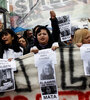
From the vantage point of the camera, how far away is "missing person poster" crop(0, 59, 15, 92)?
286 centimetres

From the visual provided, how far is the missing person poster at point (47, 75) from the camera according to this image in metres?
2.81

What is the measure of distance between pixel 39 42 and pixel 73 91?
0.64 metres

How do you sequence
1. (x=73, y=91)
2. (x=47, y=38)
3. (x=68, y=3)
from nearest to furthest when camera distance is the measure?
(x=73, y=91), (x=47, y=38), (x=68, y=3)

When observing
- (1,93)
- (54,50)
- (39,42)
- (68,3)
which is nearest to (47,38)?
(39,42)

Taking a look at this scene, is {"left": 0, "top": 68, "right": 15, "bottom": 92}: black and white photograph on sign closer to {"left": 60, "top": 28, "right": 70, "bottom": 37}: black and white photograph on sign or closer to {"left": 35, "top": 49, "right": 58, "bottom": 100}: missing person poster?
{"left": 35, "top": 49, "right": 58, "bottom": 100}: missing person poster

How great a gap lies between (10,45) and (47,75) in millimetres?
745

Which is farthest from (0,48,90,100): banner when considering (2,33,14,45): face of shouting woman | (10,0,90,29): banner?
(10,0,90,29): banner

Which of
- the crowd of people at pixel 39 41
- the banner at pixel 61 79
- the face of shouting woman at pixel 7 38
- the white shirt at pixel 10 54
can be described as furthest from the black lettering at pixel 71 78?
the face of shouting woman at pixel 7 38

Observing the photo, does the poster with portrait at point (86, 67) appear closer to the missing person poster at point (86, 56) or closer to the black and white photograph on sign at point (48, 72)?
the missing person poster at point (86, 56)

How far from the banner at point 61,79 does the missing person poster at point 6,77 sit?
2.4 inches

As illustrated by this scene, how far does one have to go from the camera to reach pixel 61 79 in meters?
2.82

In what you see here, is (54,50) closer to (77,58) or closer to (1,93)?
(77,58)

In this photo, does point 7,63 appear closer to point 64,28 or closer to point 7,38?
point 7,38

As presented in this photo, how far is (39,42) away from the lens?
311 cm
